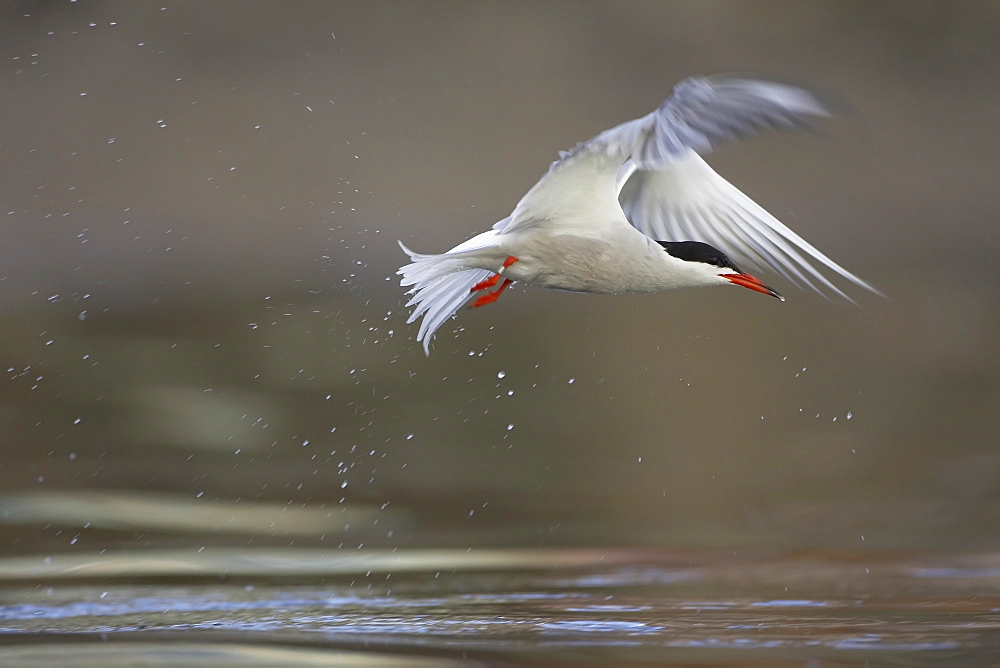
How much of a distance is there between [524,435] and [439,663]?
7.92 ft

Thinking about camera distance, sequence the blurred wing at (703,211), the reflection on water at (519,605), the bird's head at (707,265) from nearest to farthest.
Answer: the reflection on water at (519,605) → the bird's head at (707,265) → the blurred wing at (703,211)

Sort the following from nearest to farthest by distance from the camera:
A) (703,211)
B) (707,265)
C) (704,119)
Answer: (704,119)
(707,265)
(703,211)

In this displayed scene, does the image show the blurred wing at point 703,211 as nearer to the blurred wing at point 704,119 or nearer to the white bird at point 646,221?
the white bird at point 646,221

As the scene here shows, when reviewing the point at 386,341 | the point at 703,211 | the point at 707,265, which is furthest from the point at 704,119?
the point at 386,341

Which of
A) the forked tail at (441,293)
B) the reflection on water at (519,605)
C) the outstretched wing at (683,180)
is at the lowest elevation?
the reflection on water at (519,605)

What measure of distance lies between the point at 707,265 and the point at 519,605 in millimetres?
773

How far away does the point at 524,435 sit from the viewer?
4.94m

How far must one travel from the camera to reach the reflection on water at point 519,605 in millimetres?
2678

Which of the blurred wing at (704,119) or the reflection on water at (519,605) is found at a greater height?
the blurred wing at (704,119)

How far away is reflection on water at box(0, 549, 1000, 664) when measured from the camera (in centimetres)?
268

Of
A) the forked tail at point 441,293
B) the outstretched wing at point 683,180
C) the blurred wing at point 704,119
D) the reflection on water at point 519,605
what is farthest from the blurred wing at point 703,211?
the reflection on water at point 519,605

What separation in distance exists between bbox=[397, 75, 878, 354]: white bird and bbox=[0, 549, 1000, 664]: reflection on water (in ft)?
1.96

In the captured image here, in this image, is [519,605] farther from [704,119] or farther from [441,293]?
[704,119]

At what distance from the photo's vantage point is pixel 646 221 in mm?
3449
